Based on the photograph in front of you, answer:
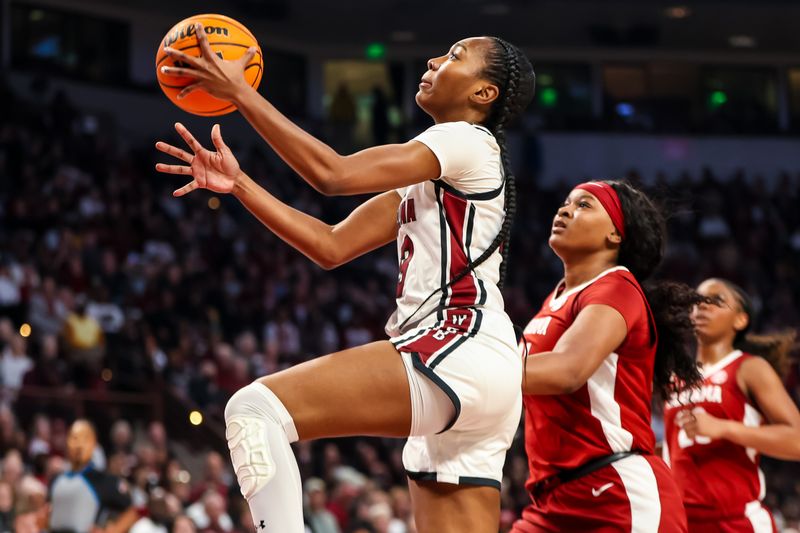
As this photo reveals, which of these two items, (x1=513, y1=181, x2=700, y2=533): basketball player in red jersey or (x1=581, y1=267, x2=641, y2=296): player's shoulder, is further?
(x1=581, y1=267, x2=641, y2=296): player's shoulder

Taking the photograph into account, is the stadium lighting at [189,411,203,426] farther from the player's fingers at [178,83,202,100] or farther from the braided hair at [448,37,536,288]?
the player's fingers at [178,83,202,100]

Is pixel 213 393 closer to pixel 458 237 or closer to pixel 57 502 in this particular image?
pixel 57 502

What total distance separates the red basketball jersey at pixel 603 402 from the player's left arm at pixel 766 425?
0.67 meters

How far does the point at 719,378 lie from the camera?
4.93 meters

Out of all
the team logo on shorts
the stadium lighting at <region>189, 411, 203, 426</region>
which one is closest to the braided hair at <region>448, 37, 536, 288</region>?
the team logo on shorts

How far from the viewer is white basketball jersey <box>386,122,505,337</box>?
3.21 m

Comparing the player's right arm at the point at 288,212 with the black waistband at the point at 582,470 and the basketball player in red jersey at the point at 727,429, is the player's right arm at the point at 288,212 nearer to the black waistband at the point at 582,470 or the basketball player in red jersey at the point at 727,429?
the black waistband at the point at 582,470

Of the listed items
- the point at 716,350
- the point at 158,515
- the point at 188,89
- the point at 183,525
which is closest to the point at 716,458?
the point at 716,350

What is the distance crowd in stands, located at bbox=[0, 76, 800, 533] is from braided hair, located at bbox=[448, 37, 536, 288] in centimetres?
Result: 527

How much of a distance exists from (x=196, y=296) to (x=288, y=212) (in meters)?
9.78

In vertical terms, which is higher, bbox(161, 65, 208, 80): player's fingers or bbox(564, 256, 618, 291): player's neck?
bbox(161, 65, 208, 80): player's fingers

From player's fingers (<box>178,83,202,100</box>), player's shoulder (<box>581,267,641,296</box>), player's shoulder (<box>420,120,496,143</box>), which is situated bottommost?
player's shoulder (<box>581,267,641,296</box>)

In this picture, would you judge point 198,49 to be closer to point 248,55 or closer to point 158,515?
point 248,55

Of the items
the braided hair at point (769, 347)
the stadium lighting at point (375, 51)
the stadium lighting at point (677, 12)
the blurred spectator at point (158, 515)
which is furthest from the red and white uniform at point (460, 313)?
the stadium lighting at point (375, 51)
